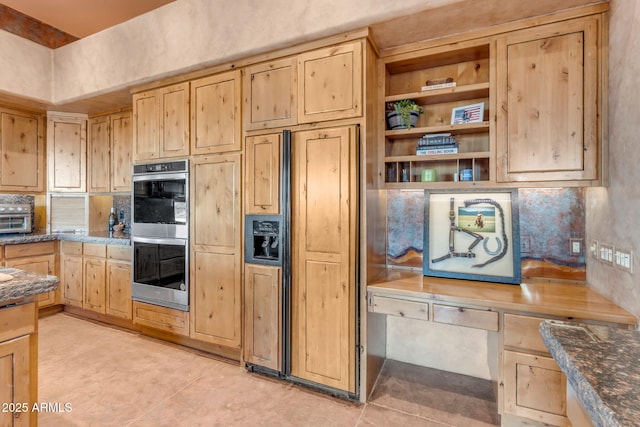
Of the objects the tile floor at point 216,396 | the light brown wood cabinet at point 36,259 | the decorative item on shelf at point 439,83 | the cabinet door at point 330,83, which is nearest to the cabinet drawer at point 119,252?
the light brown wood cabinet at point 36,259

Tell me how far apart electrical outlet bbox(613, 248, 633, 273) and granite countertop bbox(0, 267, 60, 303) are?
290cm

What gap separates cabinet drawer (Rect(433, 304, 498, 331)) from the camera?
1878mm

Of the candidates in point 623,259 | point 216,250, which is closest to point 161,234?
point 216,250

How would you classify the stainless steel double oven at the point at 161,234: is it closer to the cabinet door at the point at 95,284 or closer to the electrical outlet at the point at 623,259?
the cabinet door at the point at 95,284

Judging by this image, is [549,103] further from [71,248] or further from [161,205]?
[71,248]

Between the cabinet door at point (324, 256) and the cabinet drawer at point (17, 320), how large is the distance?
1.52m

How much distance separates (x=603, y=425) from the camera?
72 cm

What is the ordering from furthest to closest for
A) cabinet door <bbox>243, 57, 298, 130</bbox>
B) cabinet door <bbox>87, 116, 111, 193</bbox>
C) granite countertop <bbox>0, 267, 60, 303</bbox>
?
cabinet door <bbox>87, 116, 111, 193</bbox> → cabinet door <bbox>243, 57, 298, 130</bbox> → granite countertop <bbox>0, 267, 60, 303</bbox>

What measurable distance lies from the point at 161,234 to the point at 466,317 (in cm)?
278

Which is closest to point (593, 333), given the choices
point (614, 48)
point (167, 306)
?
point (614, 48)

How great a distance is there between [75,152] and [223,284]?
327cm

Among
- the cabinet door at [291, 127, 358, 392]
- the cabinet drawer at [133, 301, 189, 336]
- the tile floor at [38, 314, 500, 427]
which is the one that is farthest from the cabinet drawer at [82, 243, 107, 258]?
the cabinet door at [291, 127, 358, 392]

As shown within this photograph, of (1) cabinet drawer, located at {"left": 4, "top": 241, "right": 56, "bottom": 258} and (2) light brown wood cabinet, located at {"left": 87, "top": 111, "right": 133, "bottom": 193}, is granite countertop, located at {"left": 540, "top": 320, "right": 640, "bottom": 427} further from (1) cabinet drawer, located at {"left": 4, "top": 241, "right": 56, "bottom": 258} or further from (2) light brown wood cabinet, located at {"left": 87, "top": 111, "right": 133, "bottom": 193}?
(1) cabinet drawer, located at {"left": 4, "top": 241, "right": 56, "bottom": 258}

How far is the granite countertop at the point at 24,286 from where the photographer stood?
4.37 ft
